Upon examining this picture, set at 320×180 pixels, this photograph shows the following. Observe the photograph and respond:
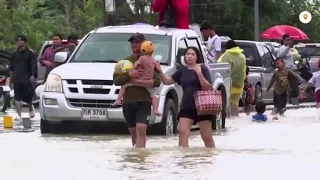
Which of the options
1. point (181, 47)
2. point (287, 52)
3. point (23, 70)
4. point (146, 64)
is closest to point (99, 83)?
point (181, 47)

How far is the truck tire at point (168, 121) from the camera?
15.8m

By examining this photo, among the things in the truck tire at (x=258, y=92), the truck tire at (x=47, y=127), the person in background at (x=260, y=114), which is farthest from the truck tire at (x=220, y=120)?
the truck tire at (x=258, y=92)

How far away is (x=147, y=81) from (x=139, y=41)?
1.87 ft

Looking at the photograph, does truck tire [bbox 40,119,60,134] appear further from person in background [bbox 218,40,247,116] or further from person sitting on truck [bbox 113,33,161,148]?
person in background [bbox 218,40,247,116]

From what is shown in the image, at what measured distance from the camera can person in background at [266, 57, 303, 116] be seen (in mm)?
21375

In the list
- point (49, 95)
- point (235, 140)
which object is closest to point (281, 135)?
point (235, 140)

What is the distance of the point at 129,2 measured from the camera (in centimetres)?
4384

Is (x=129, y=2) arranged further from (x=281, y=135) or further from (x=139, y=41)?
(x=139, y=41)

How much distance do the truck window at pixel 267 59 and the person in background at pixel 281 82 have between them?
4694mm

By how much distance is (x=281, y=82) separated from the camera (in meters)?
21.5

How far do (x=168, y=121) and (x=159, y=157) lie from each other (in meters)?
3.82

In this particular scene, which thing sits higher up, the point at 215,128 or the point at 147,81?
the point at 147,81

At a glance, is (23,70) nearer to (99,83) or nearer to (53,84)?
(53,84)

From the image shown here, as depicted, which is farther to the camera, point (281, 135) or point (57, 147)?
point (281, 135)
